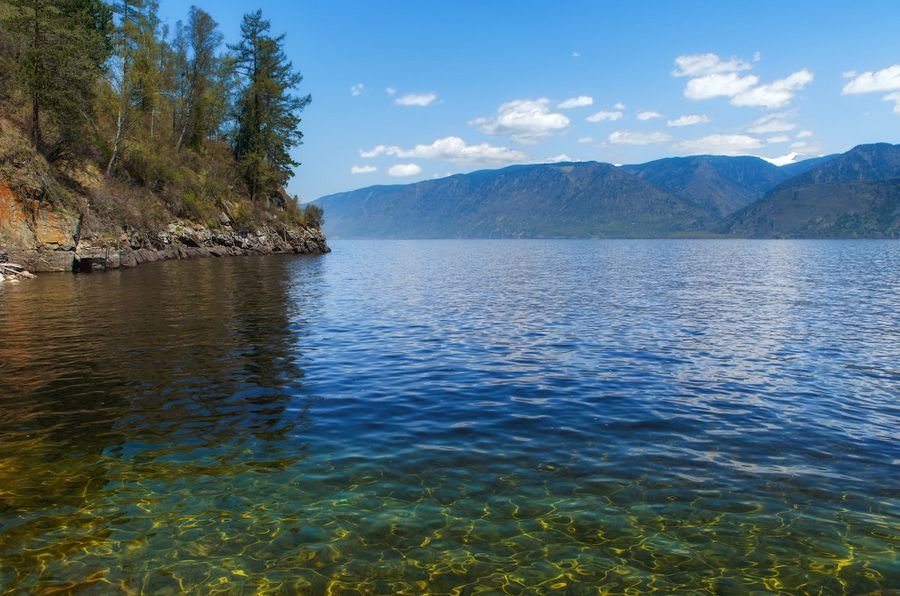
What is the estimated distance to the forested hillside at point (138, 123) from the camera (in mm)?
48812

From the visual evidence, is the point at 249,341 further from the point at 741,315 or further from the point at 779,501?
the point at 741,315

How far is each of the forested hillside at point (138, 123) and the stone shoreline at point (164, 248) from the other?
1.11 metres

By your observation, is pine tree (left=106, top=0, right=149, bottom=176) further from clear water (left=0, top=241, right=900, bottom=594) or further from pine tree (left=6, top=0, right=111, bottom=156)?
clear water (left=0, top=241, right=900, bottom=594)

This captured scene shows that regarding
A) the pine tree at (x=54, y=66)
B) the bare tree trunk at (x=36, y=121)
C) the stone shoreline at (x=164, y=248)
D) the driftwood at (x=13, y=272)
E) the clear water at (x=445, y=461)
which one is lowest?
the clear water at (x=445, y=461)

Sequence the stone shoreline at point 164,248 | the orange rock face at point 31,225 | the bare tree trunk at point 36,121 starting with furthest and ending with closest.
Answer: the bare tree trunk at point 36,121 → the stone shoreline at point 164,248 → the orange rock face at point 31,225

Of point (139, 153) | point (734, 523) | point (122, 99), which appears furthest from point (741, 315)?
point (139, 153)

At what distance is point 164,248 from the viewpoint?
228ft

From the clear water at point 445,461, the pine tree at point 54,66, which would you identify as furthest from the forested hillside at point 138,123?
the clear water at point 445,461

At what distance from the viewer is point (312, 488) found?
9.41 meters

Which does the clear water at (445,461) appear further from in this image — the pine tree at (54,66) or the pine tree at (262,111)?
the pine tree at (262,111)

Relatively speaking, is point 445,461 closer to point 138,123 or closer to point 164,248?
point 164,248

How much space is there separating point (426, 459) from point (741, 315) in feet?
86.4

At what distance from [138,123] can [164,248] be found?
18.7 m

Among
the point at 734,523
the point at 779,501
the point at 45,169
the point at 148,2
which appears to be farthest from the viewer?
the point at 148,2
